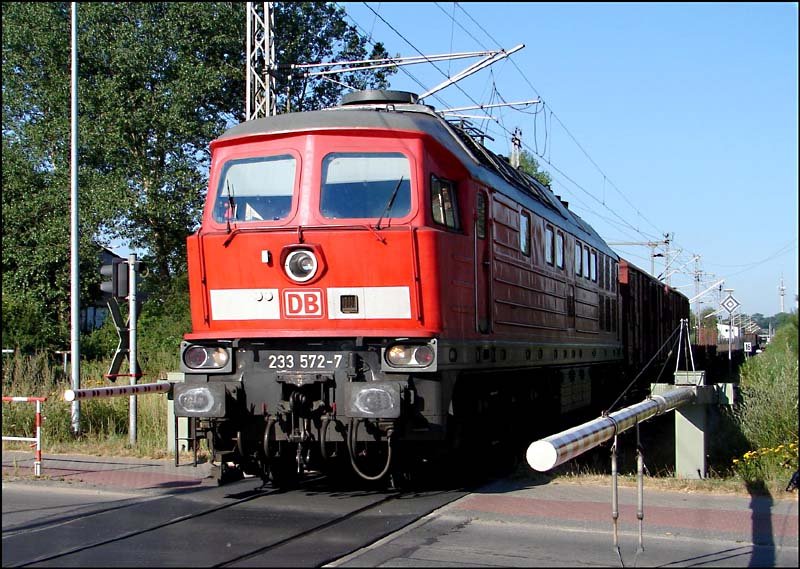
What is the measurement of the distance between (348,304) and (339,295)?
123 mm

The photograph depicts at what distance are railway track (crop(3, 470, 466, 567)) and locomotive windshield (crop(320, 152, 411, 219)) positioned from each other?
2.86 meters

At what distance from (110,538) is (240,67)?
14835mm

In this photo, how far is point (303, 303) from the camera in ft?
29.8

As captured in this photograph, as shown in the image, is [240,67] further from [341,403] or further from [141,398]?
[341,403]

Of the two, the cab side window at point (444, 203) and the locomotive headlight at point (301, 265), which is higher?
the cab side window at point (444, 203)

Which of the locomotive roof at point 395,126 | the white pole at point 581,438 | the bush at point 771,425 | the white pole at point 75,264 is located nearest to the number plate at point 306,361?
the locomotive roof at point 395,126

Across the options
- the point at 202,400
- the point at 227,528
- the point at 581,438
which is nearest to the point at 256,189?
the point at 202,400

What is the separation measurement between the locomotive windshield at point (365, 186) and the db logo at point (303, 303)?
78 centimetres

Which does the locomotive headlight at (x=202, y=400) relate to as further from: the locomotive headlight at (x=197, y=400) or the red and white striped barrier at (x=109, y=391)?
the red and white striped barrier at (x=109, y=391)

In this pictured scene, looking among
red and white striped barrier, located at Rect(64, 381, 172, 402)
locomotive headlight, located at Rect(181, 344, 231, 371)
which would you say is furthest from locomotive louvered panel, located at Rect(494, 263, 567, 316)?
red and white striped barrier, located at Rect(64, 381, 172, 402)

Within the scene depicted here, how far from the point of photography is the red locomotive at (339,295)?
8.74m

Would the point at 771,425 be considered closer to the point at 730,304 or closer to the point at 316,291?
the point at 316,291

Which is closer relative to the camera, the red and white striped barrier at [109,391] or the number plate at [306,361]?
the number plate at [306,361]

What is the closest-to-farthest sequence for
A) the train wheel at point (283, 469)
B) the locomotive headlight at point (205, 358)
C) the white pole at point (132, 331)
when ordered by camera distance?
the locomotive headlight at point (205, 358)
the train wheel at point (283, 469)
the white pole at point (132, 331)
